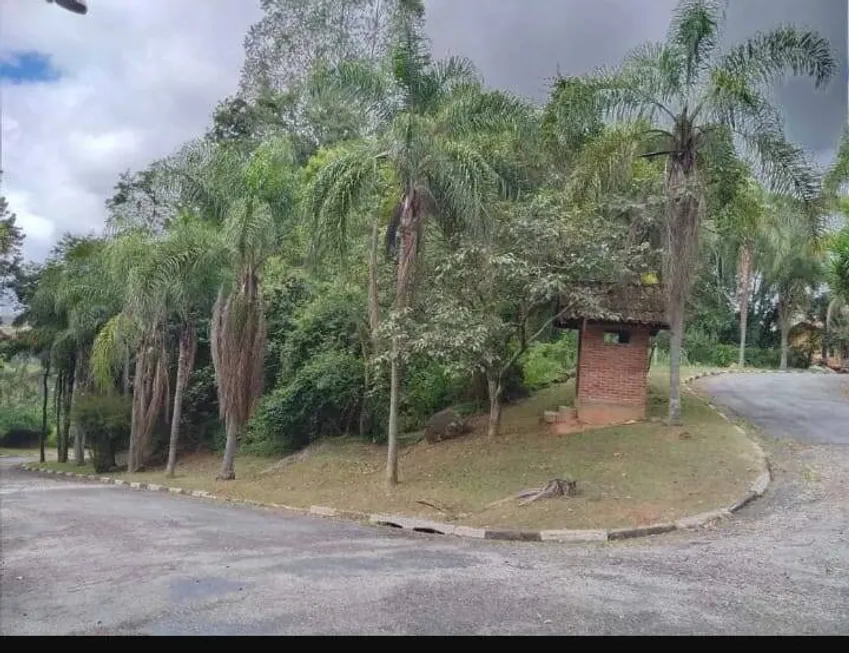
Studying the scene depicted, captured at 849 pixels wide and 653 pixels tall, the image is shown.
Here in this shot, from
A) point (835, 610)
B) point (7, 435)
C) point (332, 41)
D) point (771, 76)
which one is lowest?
point (7, 435)

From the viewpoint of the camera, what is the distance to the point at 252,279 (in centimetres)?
1619

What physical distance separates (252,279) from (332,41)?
6848 mm

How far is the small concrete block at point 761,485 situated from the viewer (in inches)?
376

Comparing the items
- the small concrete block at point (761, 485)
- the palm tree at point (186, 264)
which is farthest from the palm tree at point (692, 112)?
the palm tree at point (186, 264)

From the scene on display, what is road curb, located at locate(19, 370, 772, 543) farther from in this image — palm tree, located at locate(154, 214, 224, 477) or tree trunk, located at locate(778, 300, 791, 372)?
tree trunk, located at locate(778, 300, 791, 372)

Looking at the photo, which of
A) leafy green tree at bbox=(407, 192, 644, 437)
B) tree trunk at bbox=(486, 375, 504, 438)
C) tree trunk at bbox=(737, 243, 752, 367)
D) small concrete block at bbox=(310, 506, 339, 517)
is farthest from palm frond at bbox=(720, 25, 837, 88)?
tree trunk at bbox=(737, 243, 752, 367)

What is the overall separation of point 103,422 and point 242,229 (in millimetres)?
9559

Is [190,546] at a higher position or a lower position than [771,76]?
lower

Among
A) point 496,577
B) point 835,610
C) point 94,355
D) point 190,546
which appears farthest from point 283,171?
point 835,610

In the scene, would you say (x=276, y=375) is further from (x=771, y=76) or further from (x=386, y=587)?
(x=386, y=587)

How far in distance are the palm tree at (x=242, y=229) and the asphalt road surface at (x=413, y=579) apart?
22.0ft

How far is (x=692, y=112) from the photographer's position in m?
12.5

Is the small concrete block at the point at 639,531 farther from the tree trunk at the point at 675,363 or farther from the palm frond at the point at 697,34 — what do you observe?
the palm frond at the point at 697,34

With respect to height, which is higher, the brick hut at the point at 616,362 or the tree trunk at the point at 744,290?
the tree trunk at the point at 744,290
